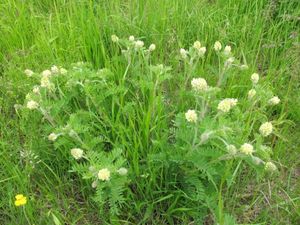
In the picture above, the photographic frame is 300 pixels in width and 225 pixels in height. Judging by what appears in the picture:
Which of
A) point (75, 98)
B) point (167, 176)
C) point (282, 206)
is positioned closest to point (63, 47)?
point (75, 98)

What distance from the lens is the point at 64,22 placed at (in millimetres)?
2631

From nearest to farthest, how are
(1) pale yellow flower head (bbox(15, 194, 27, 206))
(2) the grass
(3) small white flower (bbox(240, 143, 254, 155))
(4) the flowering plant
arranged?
(3) small white flower (bbox(240, 143, 254, 155)) < (4) the flowering plant < (1) pale yellow flower head (bbox(15, 194, 27, 206)) < (2) the grass

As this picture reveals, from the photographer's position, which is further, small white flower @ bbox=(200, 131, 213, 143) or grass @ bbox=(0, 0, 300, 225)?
grass @ bbox=(0, 0, 300, 225)

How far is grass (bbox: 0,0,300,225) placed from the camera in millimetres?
1724

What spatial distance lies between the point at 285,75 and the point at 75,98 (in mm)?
1276

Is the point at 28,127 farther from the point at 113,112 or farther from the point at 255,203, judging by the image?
the point at 255,203

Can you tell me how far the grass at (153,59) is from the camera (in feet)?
5.65

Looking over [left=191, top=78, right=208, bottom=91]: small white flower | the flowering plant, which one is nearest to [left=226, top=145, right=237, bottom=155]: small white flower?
the flowering plant

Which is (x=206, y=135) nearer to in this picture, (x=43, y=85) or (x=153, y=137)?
(x=153, y=137)

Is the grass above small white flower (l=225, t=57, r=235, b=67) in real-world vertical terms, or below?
below

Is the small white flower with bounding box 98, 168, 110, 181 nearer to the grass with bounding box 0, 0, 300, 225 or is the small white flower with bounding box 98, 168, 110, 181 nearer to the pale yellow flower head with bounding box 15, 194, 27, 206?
the grass with bounding box 0, 0, 300, 225

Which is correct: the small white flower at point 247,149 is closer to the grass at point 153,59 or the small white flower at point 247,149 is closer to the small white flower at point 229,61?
the grass at point 153,59

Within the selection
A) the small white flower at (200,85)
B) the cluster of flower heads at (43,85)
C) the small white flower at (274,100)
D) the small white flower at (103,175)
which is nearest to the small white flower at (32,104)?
the cluster of flower heads at (43,85)

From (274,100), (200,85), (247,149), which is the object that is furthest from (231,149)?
(274,100)
